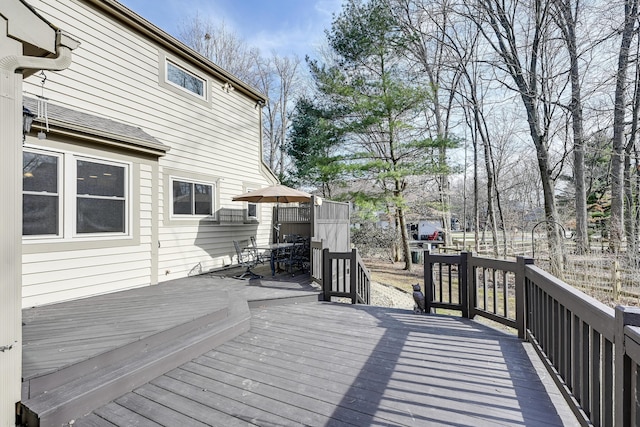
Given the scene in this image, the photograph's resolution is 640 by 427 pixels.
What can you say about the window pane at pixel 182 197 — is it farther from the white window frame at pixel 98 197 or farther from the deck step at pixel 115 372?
the deck step at pixel 115 372

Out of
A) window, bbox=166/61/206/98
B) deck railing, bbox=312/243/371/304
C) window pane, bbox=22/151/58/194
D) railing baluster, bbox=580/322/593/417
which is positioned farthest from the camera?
window, bbox=166/61/206/98

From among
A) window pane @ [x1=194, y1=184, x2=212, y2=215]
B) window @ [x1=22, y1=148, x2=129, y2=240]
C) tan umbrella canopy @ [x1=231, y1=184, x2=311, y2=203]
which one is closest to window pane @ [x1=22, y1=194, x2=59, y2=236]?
window @ [x1=22, y1=148, x2=129, y2=240]

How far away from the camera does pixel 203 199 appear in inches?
279

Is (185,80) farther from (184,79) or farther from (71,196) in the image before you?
(71,196)

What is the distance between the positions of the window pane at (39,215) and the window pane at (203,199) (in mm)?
2863

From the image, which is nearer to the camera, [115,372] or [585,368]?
[585,368]

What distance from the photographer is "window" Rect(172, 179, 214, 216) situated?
6441mm

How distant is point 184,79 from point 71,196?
12.2 ft

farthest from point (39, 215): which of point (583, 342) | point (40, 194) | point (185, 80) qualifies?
point (583, 342)

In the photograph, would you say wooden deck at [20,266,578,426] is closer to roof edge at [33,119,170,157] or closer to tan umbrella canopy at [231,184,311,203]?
roof edge at [33,119,170,157]

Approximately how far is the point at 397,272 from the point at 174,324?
1057 cm

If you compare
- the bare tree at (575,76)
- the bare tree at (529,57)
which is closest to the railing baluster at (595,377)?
the bare tree at (575,76)

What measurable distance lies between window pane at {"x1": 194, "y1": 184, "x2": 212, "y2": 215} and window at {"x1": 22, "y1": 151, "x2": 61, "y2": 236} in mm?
2861

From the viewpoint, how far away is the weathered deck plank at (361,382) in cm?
217
